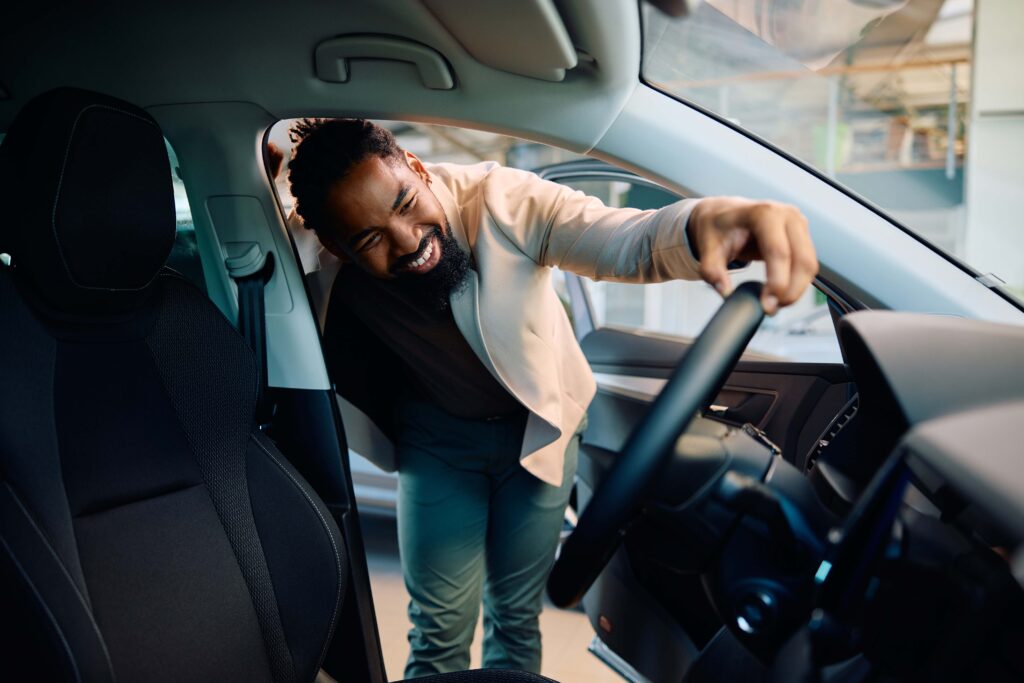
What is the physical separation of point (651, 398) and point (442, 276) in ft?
2.65

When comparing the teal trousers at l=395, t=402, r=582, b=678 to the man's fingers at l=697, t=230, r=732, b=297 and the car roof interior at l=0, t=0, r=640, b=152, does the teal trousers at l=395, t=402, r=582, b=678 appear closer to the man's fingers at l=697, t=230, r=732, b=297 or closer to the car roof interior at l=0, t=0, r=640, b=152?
the car roof interior at l=0, t=0, r=640, b=152

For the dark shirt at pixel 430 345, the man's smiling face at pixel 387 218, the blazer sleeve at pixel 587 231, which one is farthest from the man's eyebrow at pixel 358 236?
the blazer sleeve at pixel 587 231

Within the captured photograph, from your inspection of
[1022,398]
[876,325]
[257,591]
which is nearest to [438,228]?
[257,591]

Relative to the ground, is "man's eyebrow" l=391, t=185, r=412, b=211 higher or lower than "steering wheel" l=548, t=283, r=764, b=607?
higher

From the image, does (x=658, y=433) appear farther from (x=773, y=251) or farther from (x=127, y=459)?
(x=127, y=459)

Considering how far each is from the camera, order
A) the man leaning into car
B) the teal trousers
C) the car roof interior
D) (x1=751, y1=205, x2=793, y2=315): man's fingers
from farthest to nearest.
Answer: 1. the teal trousers
2. the man leaning into car
3. the car roof interior
4. (x1=751, y1=205, x2=793, y2=315): man's fingers

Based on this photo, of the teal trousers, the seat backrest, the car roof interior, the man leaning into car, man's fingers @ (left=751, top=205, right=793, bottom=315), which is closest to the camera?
man's fingers @ (left=751, top=205, right=793, bottom=315)

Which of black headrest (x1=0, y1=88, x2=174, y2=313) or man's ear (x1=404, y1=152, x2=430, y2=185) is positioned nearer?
black headrest (x1=0, y1=88, x2=174, y2=313)

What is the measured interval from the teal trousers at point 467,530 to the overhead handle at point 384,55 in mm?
649

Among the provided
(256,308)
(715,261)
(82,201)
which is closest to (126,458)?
(82,201)

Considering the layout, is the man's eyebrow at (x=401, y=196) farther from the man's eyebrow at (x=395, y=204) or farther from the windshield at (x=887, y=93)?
the windshield at (x=887, y=93)

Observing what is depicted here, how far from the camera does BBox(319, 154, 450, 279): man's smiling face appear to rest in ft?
4.03

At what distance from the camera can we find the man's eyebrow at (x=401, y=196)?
1.23 m

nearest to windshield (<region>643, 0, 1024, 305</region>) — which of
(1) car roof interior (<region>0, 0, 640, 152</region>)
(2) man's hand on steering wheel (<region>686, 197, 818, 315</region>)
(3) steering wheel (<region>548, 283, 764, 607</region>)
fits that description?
(1) car roof interior (<region>0, 0, 640, 152</region>)
